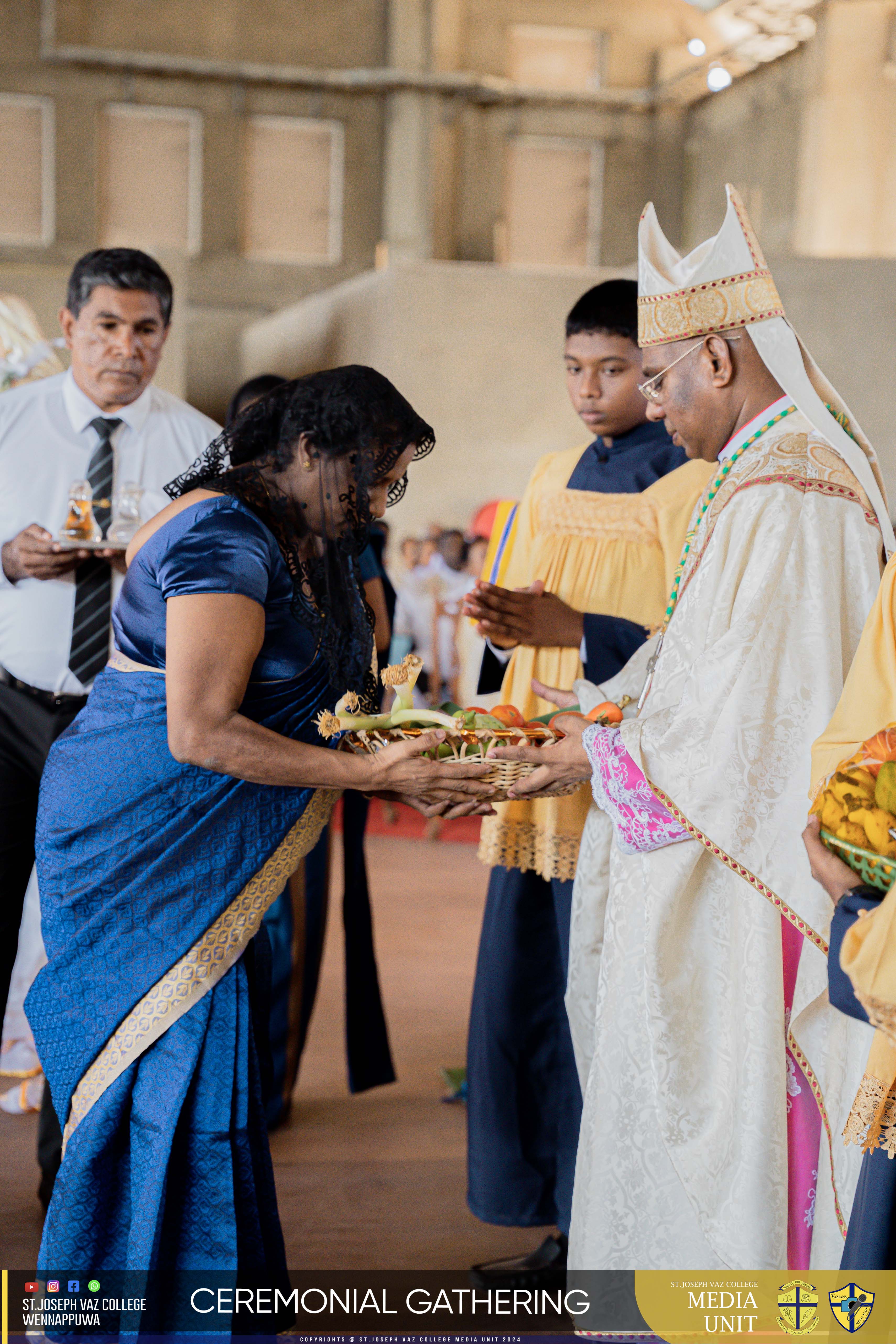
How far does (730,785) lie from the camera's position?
199cm

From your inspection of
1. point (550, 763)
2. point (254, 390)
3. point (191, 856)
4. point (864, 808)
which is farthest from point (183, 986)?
point (254, 390)

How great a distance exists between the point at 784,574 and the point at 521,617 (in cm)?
77

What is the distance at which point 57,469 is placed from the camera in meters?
3.06

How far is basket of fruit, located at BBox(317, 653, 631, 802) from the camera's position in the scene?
2.26m

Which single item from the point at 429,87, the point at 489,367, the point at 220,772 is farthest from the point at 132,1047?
the point at 429,87

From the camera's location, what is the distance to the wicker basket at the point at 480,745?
2.26 meters

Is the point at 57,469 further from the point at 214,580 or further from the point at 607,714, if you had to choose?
the point at 607,714

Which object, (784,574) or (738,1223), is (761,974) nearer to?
(738,1223)

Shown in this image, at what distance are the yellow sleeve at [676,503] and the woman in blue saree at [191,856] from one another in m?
0.67

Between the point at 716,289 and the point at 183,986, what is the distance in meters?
1.46

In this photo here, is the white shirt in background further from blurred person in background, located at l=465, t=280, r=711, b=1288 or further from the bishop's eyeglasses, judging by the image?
the bishop's eyeglasses

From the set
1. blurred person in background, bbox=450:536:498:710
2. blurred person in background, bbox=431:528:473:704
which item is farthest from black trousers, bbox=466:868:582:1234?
blurred person in background, bbox=431:528:473:704

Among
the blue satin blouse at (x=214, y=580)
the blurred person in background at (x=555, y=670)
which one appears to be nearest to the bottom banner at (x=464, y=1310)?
the blurred person in background at (x=555, y=670)

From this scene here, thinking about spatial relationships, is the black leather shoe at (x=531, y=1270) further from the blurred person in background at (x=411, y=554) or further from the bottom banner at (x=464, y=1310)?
the blurred person in background at (x=411, y=554)
